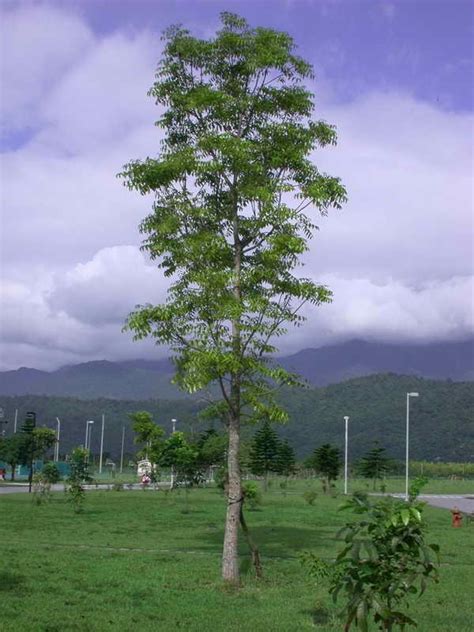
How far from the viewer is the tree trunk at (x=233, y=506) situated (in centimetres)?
1360

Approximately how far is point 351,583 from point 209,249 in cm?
877

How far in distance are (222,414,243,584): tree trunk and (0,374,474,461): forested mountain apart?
84.2m

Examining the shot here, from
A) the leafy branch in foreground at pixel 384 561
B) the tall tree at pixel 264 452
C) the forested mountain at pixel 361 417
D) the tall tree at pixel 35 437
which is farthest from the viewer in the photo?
the forested mountain at pixel 361 417

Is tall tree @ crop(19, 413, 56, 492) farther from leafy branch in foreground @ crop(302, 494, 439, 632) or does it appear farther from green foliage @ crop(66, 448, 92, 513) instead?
leafy branch in foreground @ crop(302, 494, 439, 632)

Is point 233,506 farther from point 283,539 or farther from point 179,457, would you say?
point 179,457

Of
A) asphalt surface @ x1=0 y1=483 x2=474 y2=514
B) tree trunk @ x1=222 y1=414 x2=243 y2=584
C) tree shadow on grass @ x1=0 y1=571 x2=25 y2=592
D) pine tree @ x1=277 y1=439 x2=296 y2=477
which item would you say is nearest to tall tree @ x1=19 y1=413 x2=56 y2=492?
asphalt surface @ x1=0 y1=483 x2=474 y2=514

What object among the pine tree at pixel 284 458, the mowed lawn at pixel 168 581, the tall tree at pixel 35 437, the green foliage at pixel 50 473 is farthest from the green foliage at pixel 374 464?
the mowed lawn at pixel 168 581

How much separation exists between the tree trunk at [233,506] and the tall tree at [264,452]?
42.0 metres

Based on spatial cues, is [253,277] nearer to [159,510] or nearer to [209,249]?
[209,249]

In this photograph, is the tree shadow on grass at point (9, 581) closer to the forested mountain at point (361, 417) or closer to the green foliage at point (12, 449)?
the green foliage at point (12, 449)

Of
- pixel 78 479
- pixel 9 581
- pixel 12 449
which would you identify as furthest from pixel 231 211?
pixel 12 449

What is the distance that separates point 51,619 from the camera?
989cm

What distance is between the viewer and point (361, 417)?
12712 centimetres

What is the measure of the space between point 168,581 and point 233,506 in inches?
65.5
